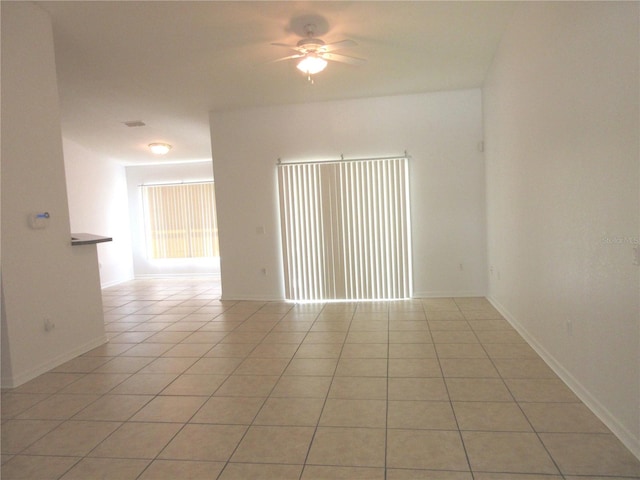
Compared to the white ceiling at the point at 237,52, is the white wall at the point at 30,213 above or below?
below

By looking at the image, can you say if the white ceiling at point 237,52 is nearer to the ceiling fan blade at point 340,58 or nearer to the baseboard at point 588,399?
the ceiling fan blade at point 340,58

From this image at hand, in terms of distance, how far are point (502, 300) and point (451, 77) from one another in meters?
2.73

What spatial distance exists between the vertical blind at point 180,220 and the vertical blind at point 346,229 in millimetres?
3207

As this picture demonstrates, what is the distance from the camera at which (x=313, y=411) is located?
2586mm

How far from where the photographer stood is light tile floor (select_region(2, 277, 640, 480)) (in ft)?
6.68

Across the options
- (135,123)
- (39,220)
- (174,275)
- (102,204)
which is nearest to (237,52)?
(39,220)

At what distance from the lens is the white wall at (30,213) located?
3086 mm

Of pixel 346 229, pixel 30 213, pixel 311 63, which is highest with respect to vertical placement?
pixel 311 63

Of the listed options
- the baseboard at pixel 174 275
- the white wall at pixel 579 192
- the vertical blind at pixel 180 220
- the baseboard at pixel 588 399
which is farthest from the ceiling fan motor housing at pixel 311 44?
the baseboard at pixel 174 275

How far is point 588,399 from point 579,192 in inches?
50.5

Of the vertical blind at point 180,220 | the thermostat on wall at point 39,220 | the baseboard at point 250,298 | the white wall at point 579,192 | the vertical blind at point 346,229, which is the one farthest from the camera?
the vertical blind at point 180,220

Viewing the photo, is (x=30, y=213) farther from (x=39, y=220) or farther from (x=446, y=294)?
(x=446, y=294)

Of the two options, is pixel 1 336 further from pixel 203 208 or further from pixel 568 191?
pixel 203 208

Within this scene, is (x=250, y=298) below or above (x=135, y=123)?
below
